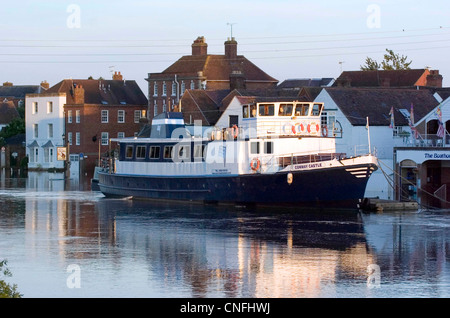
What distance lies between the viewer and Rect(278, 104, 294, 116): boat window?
155ft

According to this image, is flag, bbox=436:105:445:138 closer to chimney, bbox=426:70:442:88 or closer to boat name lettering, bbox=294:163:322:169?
boat name lettering, bbox=294:163:322:169

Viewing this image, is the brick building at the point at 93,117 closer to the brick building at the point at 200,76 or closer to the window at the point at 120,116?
the window at the point at 120,116

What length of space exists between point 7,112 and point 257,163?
81264 mm

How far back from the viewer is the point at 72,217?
144 feet

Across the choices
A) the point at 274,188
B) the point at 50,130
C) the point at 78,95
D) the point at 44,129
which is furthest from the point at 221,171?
the point at 44,129

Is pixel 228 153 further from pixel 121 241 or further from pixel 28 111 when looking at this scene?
pixel 28 111

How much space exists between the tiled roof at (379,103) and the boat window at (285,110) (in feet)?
46.4

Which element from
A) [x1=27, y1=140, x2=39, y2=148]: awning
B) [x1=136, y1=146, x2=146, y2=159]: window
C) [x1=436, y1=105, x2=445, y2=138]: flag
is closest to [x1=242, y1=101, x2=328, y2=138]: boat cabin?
[x1=136, y1=146, x2=146, y2=159]: window

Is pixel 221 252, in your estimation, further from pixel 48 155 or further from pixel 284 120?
pixel 48 155

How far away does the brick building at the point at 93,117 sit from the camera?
97.0 metres

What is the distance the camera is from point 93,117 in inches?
3841

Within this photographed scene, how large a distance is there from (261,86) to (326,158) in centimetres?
4962
